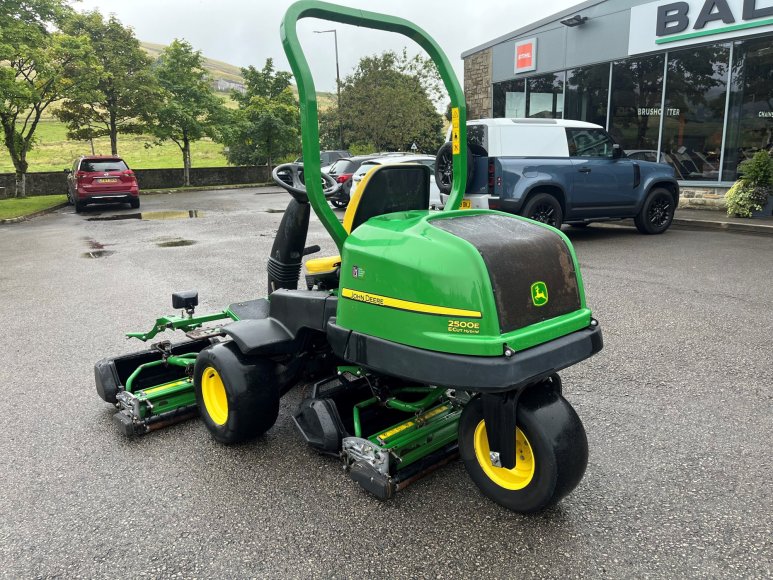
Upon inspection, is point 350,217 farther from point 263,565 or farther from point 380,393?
point 263,565

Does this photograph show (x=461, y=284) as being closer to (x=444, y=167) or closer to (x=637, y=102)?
(x=444, y=167)

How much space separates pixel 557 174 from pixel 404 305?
8505 mm

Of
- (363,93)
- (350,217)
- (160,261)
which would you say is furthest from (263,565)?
(363,93)

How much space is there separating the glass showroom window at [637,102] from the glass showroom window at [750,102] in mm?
1766

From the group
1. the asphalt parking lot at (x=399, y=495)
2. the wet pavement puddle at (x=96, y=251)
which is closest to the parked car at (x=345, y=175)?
the wet pavement puddle at (x=96, y=251)

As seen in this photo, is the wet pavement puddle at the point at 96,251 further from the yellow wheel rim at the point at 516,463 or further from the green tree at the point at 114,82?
the green tree at the point at 114,82

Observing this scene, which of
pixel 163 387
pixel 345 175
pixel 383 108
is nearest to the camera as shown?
pixel 163 387

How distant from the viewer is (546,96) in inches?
723

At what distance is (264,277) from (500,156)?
4.55 metres

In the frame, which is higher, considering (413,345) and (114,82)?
(114,82)

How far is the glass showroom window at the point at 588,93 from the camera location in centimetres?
1667

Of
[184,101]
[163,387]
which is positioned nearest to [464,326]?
[163,387]

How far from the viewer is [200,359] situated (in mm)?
3662

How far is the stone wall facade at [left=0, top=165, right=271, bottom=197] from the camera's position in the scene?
1007 inches
